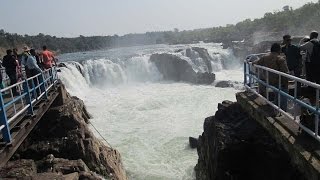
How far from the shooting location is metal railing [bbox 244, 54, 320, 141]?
623cm

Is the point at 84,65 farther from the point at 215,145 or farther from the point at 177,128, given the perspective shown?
the point at 215,145

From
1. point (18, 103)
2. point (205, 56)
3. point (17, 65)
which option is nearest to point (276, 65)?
point (18, 103)

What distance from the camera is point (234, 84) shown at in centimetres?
3192

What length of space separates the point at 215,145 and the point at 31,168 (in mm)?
4504

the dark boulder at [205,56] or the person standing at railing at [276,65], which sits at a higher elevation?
the person standing at railing at [276,65]

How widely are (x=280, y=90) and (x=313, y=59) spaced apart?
1254 mm

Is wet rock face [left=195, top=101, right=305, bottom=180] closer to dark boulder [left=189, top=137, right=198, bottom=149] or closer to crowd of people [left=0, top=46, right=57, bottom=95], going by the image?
crowd of people [left=0, top=46, right=57, bottom=95]

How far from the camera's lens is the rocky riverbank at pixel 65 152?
970 cm

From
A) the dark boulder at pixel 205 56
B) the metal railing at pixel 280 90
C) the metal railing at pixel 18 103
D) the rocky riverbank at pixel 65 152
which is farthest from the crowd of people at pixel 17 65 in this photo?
the dark boulder at pixel 205 56

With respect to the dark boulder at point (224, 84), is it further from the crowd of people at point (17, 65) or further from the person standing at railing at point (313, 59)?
the person standing at railing at point (313, 59)

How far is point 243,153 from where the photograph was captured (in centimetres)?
901

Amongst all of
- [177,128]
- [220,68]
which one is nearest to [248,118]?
[177,128]

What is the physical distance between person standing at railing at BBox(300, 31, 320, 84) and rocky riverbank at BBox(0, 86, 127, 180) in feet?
19.0

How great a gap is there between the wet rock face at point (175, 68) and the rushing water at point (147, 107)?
2.62 feet
